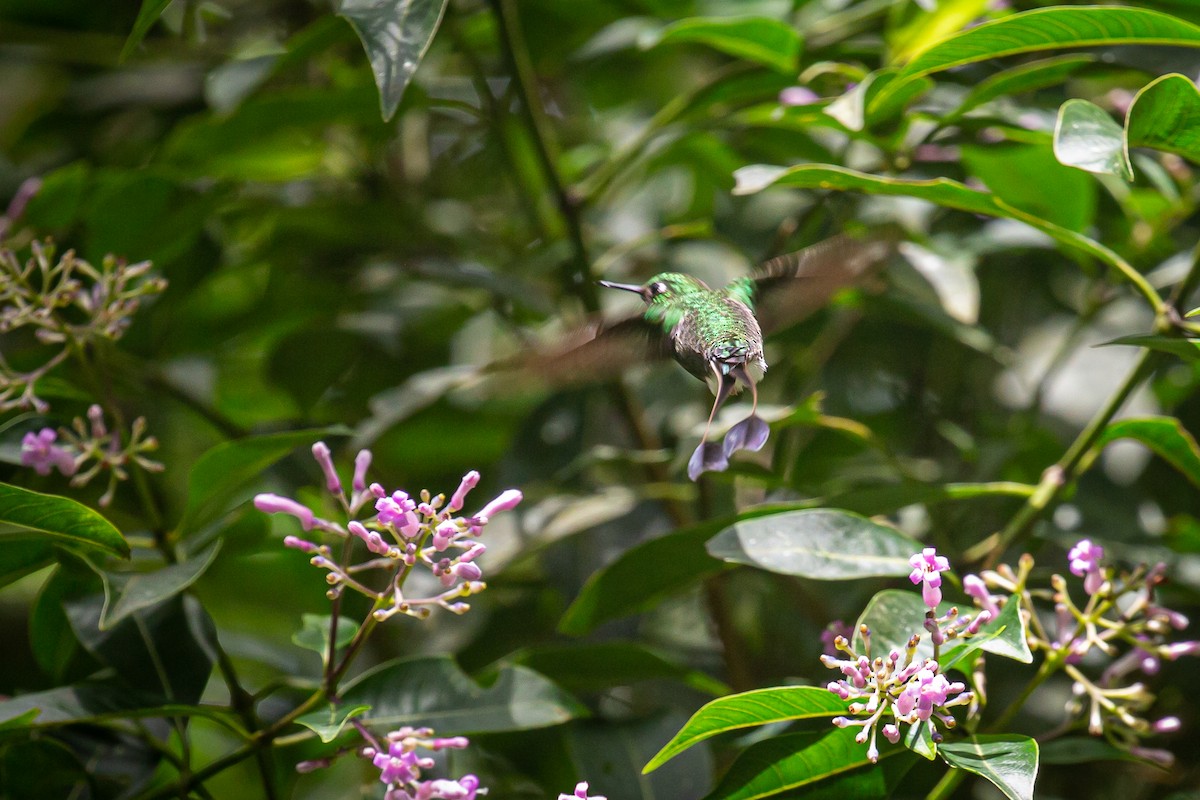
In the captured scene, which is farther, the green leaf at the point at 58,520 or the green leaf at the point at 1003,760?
the green leaf at the point at 58,520

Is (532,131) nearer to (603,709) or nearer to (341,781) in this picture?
(603,709)

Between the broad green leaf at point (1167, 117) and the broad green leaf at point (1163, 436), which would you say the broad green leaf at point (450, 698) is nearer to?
the broad green leaf at point (1163, 436)

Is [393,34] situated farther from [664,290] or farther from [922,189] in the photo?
[922,189]

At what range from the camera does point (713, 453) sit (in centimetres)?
130

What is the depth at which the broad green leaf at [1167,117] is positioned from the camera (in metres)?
1.18

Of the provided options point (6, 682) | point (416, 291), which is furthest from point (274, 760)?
point (416, 291)

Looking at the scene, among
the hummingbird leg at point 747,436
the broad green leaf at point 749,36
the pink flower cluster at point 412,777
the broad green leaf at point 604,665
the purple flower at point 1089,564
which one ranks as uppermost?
the broad green leaf at point 749,36

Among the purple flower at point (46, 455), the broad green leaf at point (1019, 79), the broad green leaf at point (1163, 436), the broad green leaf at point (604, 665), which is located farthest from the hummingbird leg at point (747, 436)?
the purple flower at point (46, 455)

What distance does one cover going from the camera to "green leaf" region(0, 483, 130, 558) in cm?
122

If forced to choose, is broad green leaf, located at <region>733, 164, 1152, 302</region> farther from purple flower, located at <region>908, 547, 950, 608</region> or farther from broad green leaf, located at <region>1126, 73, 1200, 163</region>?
purple flower, located at <region>908, 547, 950, 608</region>

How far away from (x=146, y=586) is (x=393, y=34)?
718mm

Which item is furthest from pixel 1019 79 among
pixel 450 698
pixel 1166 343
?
pixel 450 698

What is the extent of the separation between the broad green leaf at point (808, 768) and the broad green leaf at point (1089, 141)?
0.66 m

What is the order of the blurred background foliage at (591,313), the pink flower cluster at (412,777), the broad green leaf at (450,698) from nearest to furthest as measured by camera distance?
the pink flower cluster at (412,777), the broad green leaf at (450,698), the blurred background foliage at (591,313)
